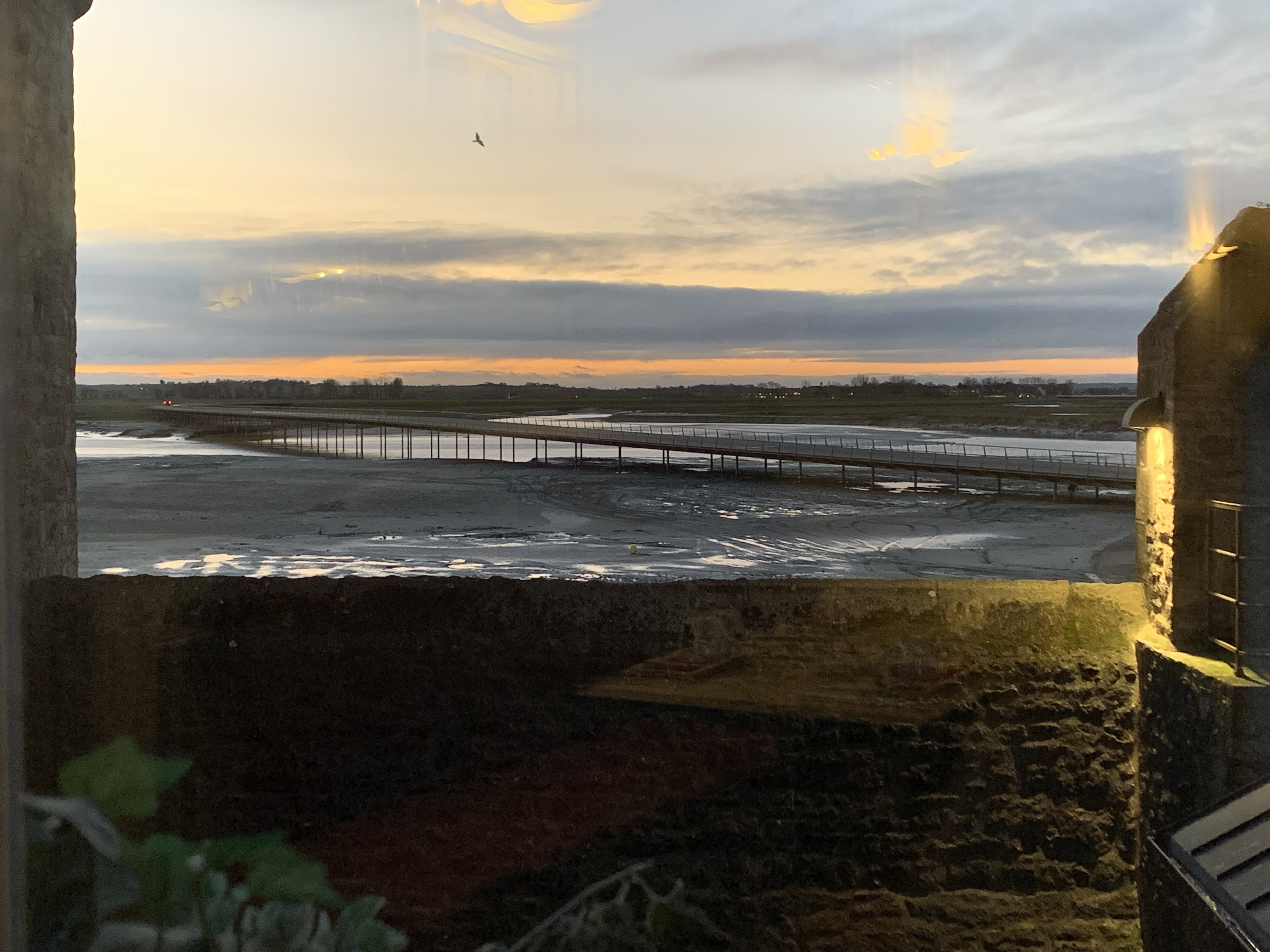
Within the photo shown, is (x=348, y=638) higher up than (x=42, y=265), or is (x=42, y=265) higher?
(x=42, y=265)

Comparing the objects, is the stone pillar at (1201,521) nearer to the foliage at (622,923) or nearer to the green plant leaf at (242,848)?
the foliage at (622,923)

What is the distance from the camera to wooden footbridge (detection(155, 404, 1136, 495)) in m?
32.2

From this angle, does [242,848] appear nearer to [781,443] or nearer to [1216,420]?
[1216,420]

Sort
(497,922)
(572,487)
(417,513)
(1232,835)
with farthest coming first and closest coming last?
(572,487), (417,513), (497,922), (1232,835)

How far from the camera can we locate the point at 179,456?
47719 millimetres

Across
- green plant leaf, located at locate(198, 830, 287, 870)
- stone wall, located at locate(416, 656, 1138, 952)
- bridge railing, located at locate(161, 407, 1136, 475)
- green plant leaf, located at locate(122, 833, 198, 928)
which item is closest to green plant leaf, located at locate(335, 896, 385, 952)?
green plant leaf, located at locate(198, 830, 287, 870)

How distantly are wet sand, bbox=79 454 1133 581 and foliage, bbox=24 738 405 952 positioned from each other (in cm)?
1089

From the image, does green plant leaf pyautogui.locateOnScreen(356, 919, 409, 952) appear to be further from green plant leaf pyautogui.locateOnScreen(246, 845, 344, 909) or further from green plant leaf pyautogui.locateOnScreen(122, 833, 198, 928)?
green plant leaf pyautogui.locateOnScreen(122, 833, 198, 928)

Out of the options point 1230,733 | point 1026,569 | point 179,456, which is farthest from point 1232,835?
point 179,456

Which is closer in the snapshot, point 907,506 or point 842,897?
point 842,897

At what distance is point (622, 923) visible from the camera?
4.51 m

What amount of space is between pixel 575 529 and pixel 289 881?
67.0 ft

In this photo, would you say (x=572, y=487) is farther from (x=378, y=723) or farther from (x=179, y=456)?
(x=378, y=723)

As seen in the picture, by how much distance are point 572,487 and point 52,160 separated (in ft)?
96.8
